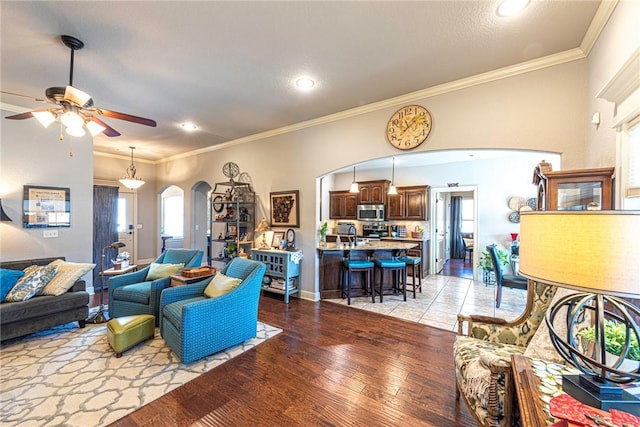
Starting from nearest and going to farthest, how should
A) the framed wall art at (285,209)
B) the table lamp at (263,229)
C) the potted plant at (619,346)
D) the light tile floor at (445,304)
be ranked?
the potted plant at (619,346) < the light tile floor at (445,304) < the framed wall art at (285,209) < the table lamp at (263,229)

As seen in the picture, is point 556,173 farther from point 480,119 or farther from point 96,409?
point 96,409

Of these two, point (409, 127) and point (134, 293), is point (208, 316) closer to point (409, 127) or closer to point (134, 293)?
point (134, 293)

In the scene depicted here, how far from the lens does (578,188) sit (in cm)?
188

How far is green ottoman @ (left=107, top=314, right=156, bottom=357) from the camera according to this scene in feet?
8.32

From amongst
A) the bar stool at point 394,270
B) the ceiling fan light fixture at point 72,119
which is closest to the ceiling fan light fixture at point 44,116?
the ceiling fan light fixture at point 72,119

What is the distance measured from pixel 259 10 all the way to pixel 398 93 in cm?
202

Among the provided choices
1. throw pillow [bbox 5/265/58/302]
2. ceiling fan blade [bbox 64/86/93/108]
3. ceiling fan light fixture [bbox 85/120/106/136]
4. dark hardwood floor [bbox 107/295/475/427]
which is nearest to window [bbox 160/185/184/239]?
throw pillow [bbox 5/265/58/302]

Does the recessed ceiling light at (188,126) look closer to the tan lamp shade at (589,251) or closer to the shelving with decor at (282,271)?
the shelving with decor at (282,271)

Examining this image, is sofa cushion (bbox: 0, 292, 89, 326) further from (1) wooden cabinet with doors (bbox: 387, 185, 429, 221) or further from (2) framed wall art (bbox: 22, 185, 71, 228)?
(1) wooden cabinet with doors (bbox: 387, 185, 429, 221)

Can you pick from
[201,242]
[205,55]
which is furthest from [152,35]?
[201,242]

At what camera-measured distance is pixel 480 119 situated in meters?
2.93

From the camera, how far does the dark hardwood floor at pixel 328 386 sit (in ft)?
6.09

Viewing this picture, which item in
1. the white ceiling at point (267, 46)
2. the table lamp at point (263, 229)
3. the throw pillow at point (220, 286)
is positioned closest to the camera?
the white ceiling at point (267, 46)

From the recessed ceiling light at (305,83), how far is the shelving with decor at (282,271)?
2.51 metres
